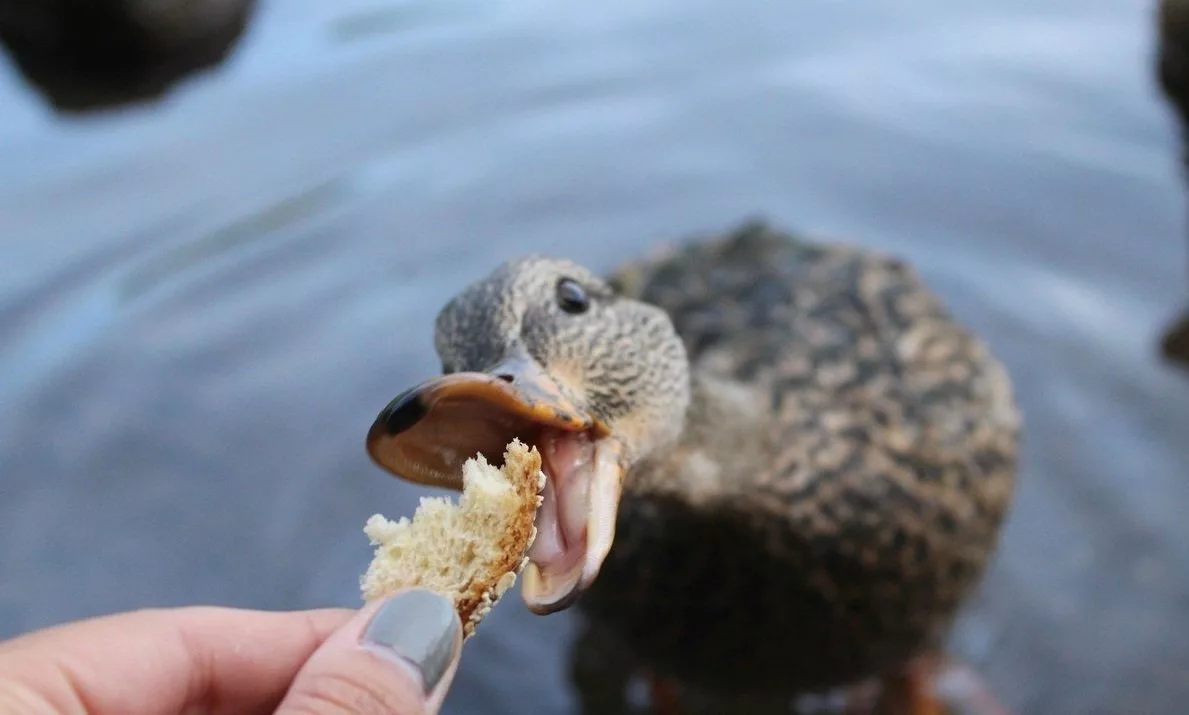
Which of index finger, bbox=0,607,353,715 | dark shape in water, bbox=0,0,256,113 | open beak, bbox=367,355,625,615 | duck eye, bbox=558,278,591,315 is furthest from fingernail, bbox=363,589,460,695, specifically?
dark shape in water, bbox=0,0,256,113

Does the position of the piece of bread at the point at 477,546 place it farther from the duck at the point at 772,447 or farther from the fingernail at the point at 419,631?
the duck at the point at 772,447

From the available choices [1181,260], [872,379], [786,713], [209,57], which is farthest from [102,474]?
[1181,260]

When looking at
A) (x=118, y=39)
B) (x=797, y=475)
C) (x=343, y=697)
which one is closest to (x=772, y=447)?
(x=797, y=475)

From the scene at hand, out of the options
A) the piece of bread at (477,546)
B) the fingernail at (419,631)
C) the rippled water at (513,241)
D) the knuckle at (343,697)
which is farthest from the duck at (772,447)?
the rippled water at (513,241)

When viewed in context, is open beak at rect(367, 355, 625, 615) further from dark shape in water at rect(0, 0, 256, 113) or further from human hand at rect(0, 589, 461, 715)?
dark shape in water at rect(0, 0, 256, 113)

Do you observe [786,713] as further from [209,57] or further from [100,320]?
[209,57]
